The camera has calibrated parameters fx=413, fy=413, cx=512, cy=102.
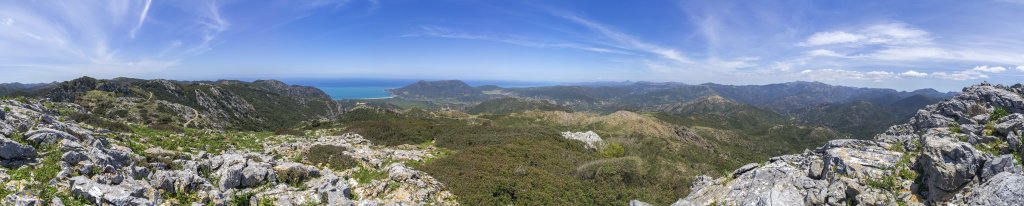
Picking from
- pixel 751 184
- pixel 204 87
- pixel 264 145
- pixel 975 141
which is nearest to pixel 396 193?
pixel 751 184

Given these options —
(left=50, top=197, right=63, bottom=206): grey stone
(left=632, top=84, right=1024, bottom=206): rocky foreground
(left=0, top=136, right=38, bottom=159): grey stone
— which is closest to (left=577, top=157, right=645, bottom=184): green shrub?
(left=632, top=84, right=1024, bottom=206): rocky foreground

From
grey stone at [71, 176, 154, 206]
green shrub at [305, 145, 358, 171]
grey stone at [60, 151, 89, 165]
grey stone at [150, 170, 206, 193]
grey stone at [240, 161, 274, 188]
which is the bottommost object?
green shrub at [305, 145, 358, 171]

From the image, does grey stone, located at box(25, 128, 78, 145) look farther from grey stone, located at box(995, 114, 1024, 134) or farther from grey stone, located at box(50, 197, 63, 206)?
grey stone, located at box(995, 114, 1024, 134)

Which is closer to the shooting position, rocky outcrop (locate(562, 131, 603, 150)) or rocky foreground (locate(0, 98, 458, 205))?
rocky foreground (locate(0, 98, 458, 205))

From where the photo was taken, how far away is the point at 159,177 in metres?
20.2

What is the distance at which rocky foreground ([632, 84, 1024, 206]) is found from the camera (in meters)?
14.7

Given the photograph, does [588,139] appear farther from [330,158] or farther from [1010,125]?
[1010,125]

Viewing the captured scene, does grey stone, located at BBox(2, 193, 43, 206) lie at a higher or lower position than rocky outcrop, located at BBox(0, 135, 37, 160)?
lower

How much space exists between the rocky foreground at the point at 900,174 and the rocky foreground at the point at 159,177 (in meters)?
17.0

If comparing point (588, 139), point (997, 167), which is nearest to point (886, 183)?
point (997, 167)

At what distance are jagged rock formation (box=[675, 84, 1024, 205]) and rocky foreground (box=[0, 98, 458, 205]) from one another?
55.6 ft

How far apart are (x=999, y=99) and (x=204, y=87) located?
236m

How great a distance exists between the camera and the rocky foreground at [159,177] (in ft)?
55.2

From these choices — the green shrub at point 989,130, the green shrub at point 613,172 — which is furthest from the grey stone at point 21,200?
the green shrub at point 989,130
